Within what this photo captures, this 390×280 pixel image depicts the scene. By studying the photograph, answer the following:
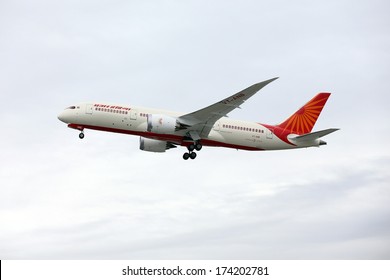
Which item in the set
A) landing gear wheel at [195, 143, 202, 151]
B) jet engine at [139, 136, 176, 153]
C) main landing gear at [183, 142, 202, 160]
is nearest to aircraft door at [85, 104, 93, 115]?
jet engine at [139, 136, 176, 153]

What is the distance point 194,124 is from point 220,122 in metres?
3.26

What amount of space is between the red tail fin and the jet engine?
9816mm

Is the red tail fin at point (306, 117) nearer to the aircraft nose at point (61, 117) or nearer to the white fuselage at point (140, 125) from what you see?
the white fuselage at point (140, 125)

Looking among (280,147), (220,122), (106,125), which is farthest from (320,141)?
(106,125)

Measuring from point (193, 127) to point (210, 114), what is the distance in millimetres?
1809

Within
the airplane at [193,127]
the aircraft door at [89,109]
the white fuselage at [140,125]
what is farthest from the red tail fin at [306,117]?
the aircraft door at [89,109]

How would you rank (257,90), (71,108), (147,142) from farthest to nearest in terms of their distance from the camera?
(147,142) < (71,108) < (257,90)

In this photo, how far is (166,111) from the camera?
60.4m

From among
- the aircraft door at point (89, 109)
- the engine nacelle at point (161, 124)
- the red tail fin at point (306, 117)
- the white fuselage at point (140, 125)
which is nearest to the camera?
the engine nacelle at point (161, 124)

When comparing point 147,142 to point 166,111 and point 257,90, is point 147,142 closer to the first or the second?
point 166,111

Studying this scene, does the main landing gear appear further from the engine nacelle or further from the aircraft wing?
the engine nacelle

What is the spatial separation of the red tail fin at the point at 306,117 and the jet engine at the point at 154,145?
9.82 m

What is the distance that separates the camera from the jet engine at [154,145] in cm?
6406

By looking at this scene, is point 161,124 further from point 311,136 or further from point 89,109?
point 311,136
